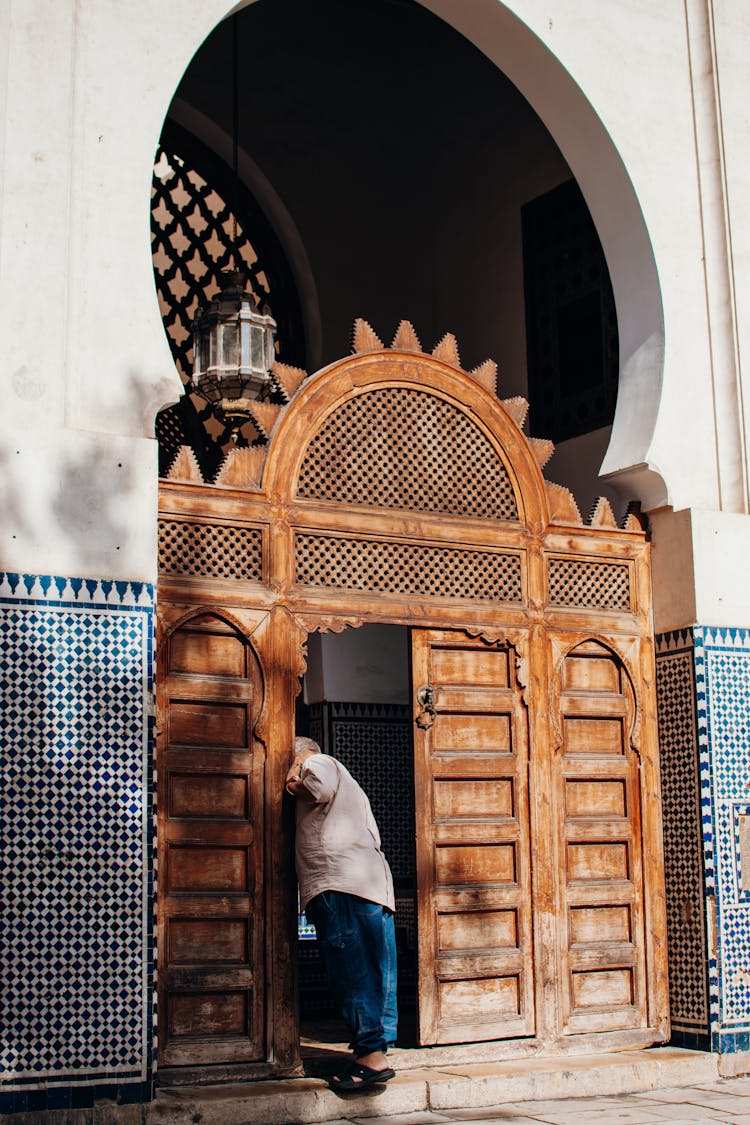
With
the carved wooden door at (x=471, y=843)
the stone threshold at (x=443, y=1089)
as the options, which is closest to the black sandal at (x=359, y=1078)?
the stone threshold at (x=443, y=1089)

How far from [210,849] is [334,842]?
376 millimetres

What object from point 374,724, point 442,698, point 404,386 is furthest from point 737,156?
point 374,724

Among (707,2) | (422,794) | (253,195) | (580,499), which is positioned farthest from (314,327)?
(422,794)

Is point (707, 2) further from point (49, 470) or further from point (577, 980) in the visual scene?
point (577, 980)

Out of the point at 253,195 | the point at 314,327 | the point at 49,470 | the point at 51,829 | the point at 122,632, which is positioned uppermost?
the point at 253,195

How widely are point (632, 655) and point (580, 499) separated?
3.44 ft

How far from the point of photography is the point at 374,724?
6945 mm

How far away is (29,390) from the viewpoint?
4.16m

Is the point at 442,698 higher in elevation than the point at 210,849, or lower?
higher

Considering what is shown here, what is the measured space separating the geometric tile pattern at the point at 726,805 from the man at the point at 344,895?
1.26m

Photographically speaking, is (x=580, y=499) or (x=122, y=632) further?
(x=580, y=499)

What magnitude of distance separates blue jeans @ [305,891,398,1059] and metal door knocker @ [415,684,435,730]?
0.66m

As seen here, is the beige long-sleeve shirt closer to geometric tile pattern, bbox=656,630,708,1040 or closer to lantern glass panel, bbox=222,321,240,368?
geometric tile pattern, bbox=656,630,708,1040

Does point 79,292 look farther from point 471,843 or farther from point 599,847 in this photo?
point 599,847
